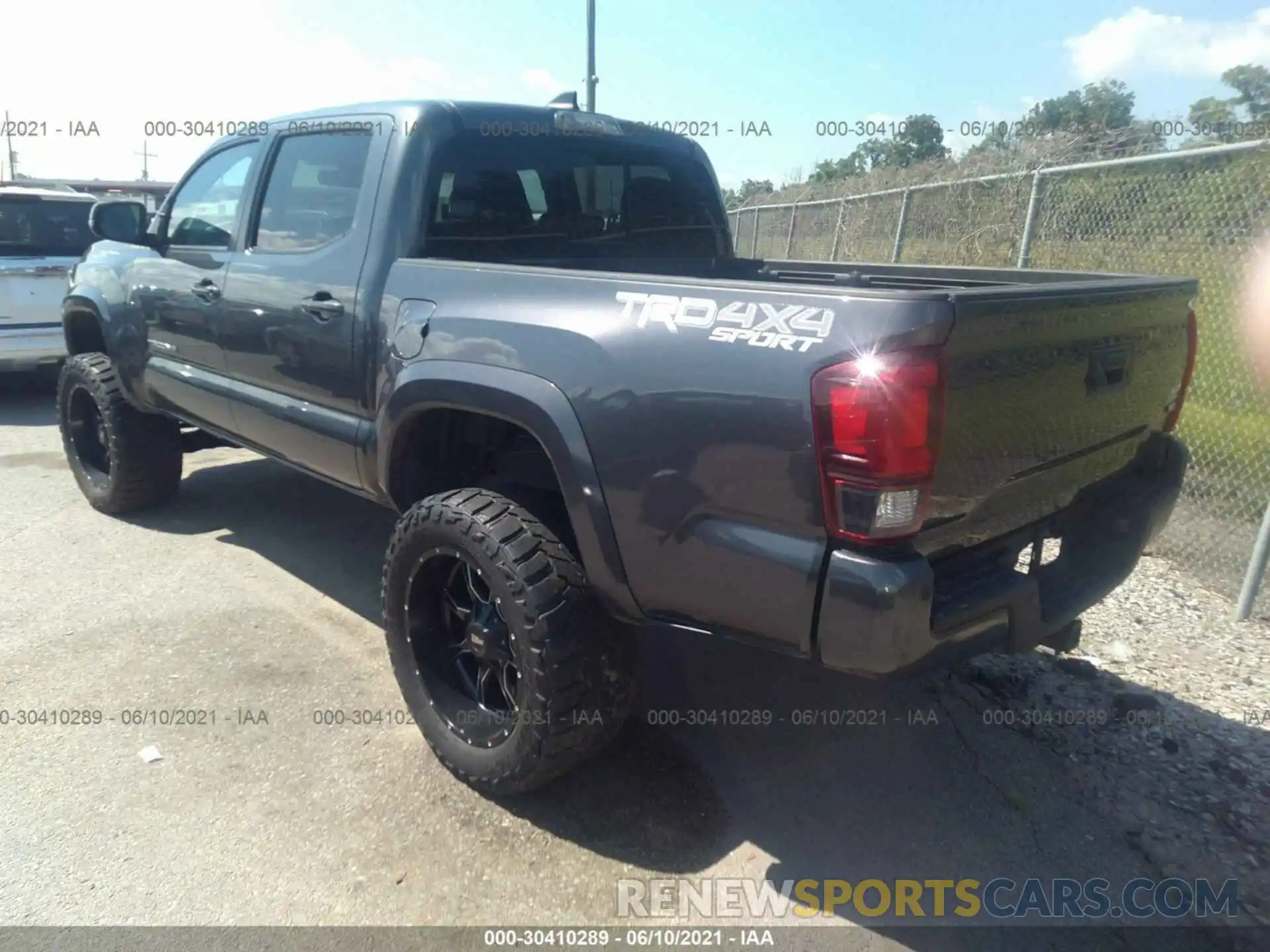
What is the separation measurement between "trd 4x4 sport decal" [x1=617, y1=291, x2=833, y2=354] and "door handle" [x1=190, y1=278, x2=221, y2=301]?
2.42m

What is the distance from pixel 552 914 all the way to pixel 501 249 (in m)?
2.25

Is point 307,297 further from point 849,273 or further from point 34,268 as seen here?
point 34,268

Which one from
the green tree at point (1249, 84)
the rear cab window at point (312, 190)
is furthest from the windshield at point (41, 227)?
the green tree at point (1249, 84)

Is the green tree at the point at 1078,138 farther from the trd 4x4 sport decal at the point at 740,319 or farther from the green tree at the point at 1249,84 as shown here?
the trd 4x4 sport decal at the point at 740,319

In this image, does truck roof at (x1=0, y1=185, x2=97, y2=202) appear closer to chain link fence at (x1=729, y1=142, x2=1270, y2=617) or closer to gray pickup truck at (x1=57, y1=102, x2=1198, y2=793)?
gray pickup truck at (x1=57, y1=102, x2=1198, y2=793)

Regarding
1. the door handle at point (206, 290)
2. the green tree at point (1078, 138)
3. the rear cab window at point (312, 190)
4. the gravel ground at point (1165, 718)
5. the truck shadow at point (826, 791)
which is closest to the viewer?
the truck shadow at point (826, 791)

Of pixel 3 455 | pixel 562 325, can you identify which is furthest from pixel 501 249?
pixel 3 455

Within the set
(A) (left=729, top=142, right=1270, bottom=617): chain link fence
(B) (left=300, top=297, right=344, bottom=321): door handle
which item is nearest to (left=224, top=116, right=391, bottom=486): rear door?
(B) (left=300, top=297, right=344, bottom=321): door handle

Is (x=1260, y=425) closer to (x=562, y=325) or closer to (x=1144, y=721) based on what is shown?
(x=1144, y=721)

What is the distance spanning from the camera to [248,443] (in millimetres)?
4152

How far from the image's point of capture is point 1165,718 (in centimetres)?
335

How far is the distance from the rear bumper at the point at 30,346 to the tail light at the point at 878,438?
8050 millimetres

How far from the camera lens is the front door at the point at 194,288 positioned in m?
4.06

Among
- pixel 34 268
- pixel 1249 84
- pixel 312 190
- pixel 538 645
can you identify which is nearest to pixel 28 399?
pixel 34 268
